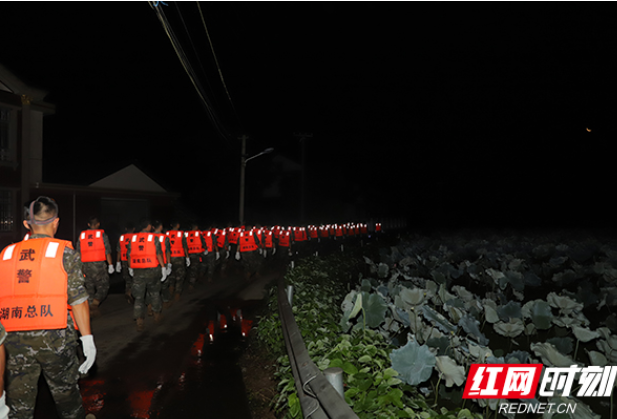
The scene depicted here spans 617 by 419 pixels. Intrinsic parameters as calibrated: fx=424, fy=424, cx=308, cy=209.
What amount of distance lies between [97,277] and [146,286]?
174 centimetres

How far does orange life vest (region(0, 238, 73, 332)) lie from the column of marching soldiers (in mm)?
5133

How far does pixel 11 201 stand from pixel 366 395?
68.0 ft

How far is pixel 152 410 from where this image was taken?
4.87 meters

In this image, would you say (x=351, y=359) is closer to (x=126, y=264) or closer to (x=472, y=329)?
(x=472, y=329)

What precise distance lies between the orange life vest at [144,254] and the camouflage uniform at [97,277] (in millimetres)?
1108

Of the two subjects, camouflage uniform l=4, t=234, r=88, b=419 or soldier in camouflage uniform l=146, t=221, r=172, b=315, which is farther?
soldier in camouflage uniform l=146, t=221, r=172, b=315

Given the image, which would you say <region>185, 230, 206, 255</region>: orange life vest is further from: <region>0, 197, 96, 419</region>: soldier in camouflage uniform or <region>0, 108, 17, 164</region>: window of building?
<region>0, 108, 17, 164</region>: window of building

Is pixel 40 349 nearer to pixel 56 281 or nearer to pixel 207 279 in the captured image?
pixel 56 281

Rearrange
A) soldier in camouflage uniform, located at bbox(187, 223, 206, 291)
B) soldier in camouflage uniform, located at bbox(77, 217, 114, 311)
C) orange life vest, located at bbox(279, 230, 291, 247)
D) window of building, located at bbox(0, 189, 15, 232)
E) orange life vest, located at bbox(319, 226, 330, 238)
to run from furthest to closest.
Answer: orange life vest, located at bbox(319, 226, 330, 238)
orange life vest, located at bbox(279, 230, 291, 247)
window of building, located at bbox(0, 189, 15, 232)
soldier in camouflage uniform, located at bbox(187, 223, 206, 291)
soldier in camouflage uniform, located at bbox(77, 217, 114, 311)

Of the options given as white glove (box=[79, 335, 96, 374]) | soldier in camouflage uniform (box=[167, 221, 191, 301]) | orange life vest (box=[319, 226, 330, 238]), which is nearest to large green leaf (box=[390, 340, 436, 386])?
white glove (box=[79, 335, 96, 374])

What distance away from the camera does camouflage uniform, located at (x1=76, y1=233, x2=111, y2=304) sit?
388 inches

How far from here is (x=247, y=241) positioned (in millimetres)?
15438

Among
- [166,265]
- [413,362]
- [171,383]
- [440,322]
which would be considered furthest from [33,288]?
[166,265]

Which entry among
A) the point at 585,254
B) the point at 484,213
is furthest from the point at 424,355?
the point at 484,213
